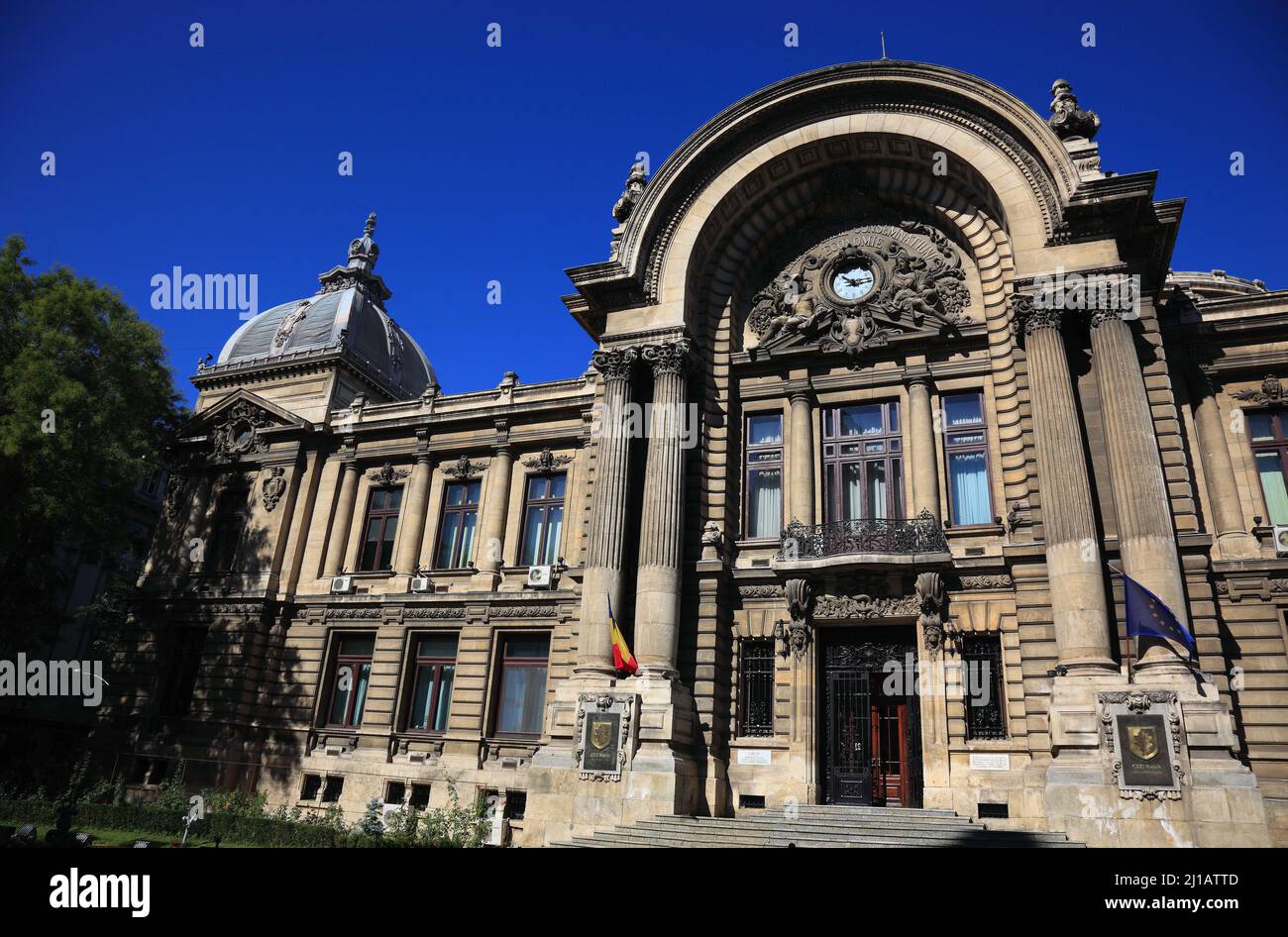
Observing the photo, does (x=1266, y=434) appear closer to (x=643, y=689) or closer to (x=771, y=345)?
(x=771, y=345)

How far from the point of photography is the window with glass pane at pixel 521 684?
23531 mm

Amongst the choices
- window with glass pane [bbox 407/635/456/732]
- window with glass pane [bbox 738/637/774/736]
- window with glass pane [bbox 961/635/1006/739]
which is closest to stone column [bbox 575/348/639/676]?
window with glass pane [bbox 738/637/774/736]

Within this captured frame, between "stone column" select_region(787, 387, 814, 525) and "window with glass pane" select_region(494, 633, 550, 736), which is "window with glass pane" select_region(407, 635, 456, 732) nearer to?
"window with glass pane" select_region(494, 633, 550, 736)

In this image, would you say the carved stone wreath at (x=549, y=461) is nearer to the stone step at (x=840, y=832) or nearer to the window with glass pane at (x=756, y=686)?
the window with glass pane at (x=756, y=686)

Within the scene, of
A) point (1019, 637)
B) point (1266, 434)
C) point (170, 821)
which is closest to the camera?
point (1019, 637)

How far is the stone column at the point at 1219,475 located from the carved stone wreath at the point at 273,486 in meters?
27.5

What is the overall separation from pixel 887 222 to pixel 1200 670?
→ 13.0 metres

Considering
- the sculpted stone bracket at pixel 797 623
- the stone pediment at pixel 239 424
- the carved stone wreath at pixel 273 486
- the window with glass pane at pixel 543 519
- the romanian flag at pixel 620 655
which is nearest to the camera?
the romanian flag at pixel 620 655

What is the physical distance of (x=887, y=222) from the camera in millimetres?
22078

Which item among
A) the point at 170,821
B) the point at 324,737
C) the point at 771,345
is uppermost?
the point at 771,345

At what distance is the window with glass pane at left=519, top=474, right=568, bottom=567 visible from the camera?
25.3m

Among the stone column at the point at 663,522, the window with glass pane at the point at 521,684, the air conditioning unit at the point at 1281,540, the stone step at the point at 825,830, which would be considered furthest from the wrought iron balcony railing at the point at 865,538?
the window with glass pane at the point at 521,684

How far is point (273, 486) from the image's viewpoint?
96.3ft
